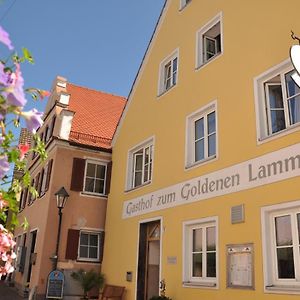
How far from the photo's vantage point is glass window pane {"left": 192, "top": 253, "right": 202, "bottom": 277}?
30.5ft

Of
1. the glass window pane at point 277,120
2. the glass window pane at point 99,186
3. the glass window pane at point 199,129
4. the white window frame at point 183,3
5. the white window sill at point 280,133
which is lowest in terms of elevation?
the white window sill at point 280,133

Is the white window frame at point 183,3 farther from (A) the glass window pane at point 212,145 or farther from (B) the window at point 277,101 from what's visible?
(B) the window at point 277,101

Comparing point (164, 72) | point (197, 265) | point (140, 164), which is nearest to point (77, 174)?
point (140, 164)

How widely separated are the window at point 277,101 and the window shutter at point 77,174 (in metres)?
8.76

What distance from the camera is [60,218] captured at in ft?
45.6

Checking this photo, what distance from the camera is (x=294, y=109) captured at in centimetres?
772

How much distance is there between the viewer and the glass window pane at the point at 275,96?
817 cm

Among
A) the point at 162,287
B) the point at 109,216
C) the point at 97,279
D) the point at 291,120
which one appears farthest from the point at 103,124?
the point at 291,120

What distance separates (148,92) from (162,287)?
256 inches

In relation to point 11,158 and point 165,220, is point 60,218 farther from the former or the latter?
point 11,158

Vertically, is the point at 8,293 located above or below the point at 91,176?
below

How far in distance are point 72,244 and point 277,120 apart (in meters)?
9.19

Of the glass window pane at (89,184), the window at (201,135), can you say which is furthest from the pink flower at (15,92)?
the glass window pane at (89,184)

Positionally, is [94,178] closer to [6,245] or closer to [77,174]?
[77,174]
